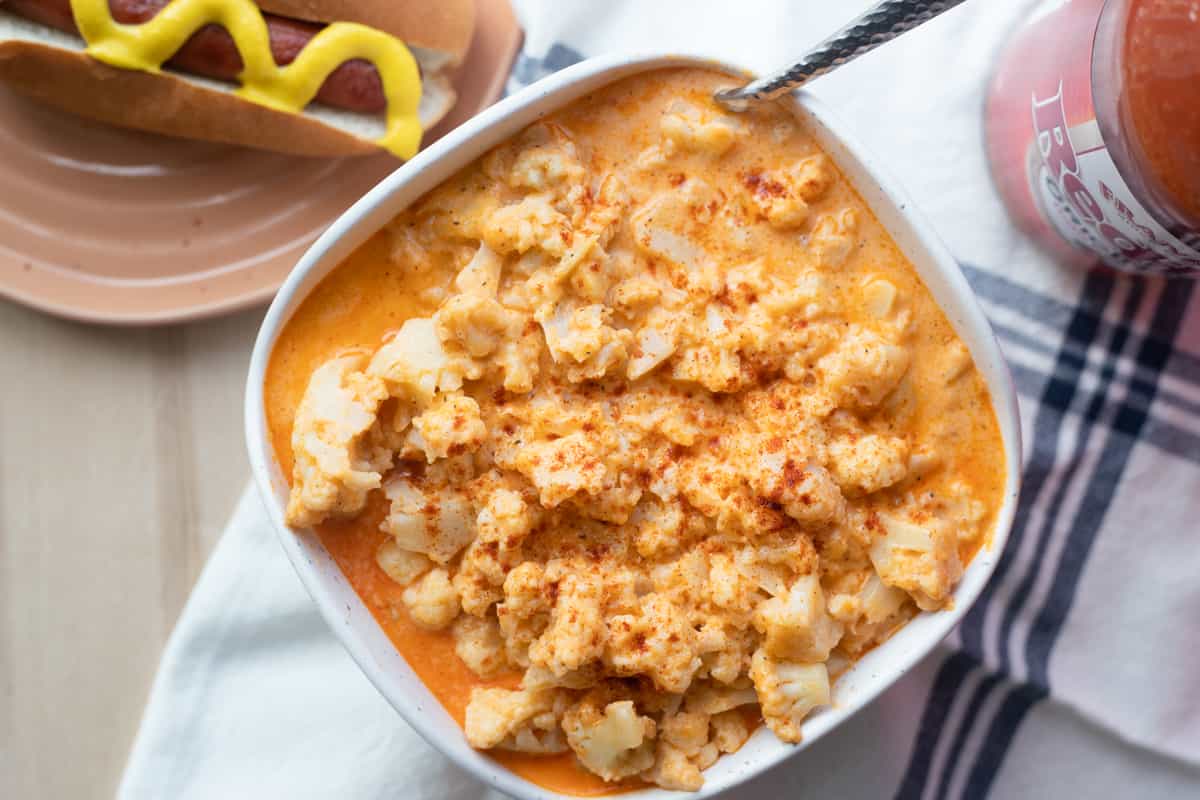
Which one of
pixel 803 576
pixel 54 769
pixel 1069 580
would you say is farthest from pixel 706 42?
pixel 54 769

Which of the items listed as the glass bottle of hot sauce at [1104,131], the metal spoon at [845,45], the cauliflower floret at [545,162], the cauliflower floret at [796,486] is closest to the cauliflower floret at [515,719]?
the cauliflower floret at [796,486]

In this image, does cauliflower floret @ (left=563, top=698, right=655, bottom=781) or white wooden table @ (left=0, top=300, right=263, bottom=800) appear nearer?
cauliflower floret @ (left=563, top=698, right=655, bottom=781)

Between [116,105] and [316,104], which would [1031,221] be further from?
[116,105]

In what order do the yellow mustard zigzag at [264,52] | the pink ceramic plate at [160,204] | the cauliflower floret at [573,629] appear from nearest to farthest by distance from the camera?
1. the cauliflower floret at [573,629]
2. the yellow mustard zigzag at [264,52]
3. the pink ceramic plate at [160,204]

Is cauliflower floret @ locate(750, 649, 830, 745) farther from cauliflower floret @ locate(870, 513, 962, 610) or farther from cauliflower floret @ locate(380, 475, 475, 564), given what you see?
cauliflower floret @ locate(380, 475, 475, 564)

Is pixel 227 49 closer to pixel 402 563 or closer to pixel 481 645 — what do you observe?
pixel 402 563

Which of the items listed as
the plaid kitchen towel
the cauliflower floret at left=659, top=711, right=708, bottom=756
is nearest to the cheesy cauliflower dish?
the cauliflower floret at left=659, top=711, right=708, bottom=756

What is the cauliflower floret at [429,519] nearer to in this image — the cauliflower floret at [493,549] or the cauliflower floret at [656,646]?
the cauliflower floret at [493,549]
